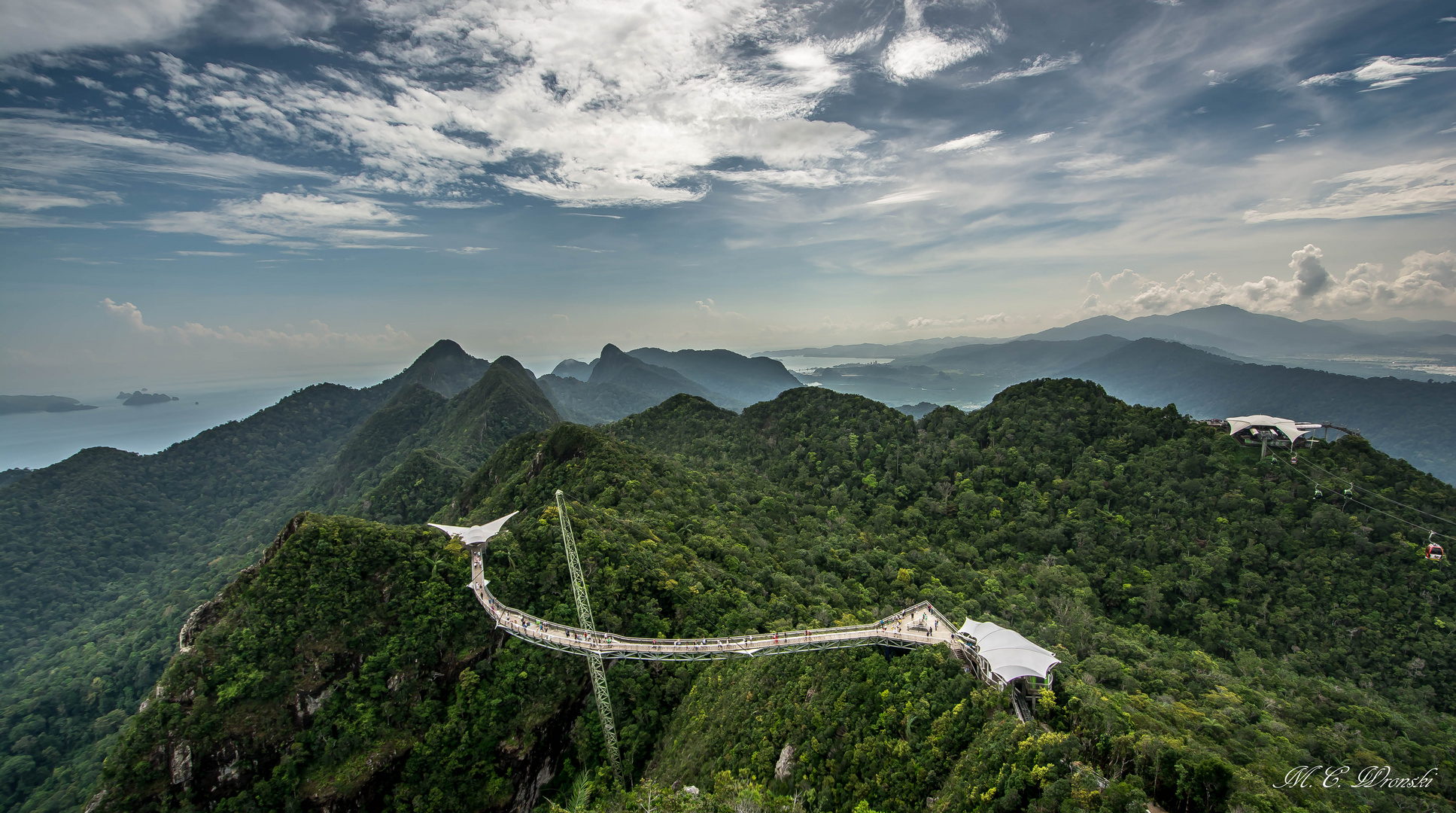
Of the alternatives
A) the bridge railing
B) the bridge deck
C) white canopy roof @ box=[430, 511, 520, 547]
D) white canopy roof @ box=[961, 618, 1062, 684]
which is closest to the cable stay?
the bridge railing

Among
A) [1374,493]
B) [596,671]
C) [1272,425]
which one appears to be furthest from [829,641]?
[1272,425]

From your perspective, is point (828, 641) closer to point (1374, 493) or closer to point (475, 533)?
point (475, 533)

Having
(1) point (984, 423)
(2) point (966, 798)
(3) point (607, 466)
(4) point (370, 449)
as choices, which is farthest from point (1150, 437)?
(4) point (370, 449)

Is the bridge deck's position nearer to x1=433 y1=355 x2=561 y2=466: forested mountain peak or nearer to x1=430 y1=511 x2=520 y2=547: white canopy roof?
x1=430 y1=511 x2=520 y2=547: white canopy roof

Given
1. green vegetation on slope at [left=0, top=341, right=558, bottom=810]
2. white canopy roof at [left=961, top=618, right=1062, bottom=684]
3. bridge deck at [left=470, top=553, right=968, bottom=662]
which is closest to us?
white canopy roof at [left=961, top=618, right=1062, bottom=684]

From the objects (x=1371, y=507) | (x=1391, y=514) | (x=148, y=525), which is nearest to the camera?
(x=1391, y=514)

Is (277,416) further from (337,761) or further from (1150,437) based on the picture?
(1150,437)
